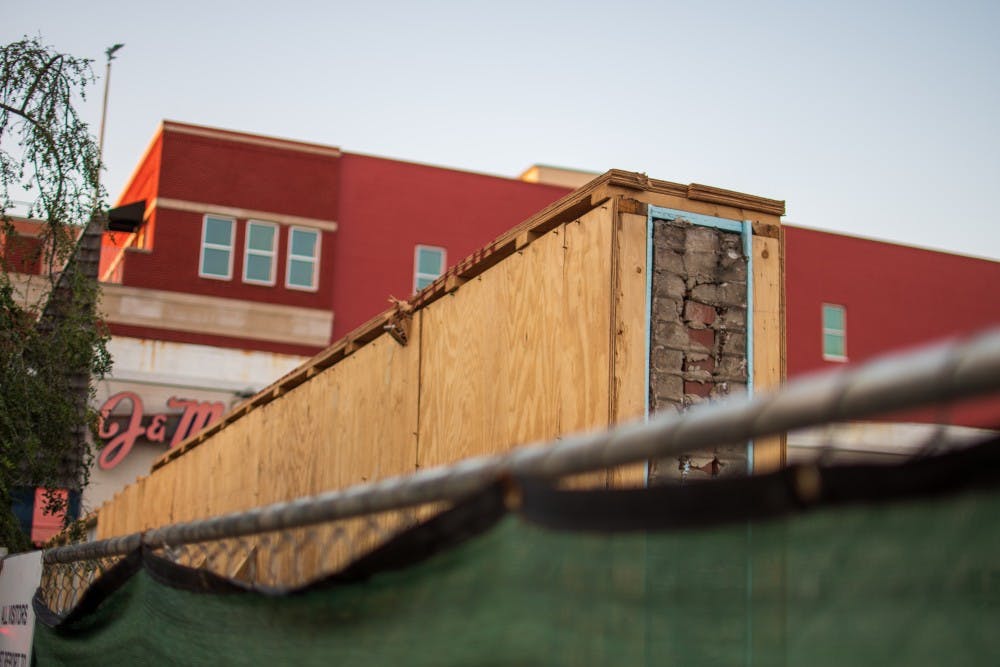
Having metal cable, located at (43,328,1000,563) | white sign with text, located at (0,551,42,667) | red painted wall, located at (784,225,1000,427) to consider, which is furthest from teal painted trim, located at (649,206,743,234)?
red painted wall, located at (784,225,1000,427)

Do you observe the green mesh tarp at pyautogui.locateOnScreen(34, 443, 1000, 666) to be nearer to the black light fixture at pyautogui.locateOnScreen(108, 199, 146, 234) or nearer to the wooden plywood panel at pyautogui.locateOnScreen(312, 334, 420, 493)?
the wooden plywood panel at pyautogui.locateOnScreen(312, 334, 420, 493)

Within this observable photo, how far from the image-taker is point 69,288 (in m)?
15.0

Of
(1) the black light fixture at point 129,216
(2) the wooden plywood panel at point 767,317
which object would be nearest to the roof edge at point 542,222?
(2) the wooden plywood panel at point 767,317

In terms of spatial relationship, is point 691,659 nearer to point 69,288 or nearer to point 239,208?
point 69,288

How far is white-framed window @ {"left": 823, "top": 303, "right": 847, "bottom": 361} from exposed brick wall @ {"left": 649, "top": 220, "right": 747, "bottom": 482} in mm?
33828

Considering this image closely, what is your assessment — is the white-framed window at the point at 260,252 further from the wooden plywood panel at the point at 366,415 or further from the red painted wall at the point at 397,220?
the wooden plywood panel at the point at 366,415

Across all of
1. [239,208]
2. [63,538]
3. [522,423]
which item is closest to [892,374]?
[522,423]

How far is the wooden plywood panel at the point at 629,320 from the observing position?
25.3 feet

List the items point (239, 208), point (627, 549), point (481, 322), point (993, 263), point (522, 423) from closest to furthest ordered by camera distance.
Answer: point (627, 549)
point (522, 423)
point (481, 322)
point (239, 208)
point (993, 263)

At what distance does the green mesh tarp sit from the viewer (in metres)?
1.64

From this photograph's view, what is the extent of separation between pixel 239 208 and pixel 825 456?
3426cm

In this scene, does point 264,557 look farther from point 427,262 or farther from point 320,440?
point 427,262

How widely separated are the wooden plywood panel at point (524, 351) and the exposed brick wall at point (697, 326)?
16.0 inches

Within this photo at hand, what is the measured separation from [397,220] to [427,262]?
1.53 meters
